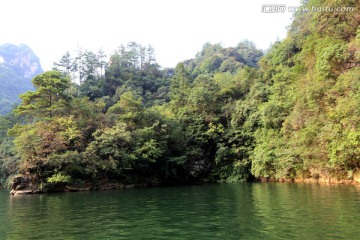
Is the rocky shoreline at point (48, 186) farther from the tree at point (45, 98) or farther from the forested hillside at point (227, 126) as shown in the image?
the tree at point (45, 98)

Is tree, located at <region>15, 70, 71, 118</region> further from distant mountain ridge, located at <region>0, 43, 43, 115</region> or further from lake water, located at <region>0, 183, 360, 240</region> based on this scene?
distant mountain ridge, located at <region>0, 43, 43, 115</region>

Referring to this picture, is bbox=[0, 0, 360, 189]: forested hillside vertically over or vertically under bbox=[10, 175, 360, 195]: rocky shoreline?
over

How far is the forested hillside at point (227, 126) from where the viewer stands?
24.4 meters

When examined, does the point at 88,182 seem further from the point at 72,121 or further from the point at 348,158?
the point at 348,158

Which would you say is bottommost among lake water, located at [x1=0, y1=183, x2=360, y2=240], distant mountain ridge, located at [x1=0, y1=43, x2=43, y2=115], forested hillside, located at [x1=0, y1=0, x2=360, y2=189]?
lake water, located at [x1=0, y1=183, x2=360, y2=240]

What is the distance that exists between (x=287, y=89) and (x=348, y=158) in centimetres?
1131

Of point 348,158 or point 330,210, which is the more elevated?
point 348,158

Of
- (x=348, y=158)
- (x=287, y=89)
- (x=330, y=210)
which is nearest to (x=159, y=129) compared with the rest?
(x=287, y=89)

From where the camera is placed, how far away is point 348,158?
23250mm

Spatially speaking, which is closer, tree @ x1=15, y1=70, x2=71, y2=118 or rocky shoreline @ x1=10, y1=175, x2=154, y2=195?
rocky shoreline @ x1=10, y1=175, x2=154, y2=195

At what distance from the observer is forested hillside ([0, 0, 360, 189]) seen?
24.4 meters

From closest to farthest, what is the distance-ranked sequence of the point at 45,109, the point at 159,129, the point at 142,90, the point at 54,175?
the point at 54,175, the point at 45,109, the point at 159,129, the point at 142,90

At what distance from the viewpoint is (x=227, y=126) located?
136 feet

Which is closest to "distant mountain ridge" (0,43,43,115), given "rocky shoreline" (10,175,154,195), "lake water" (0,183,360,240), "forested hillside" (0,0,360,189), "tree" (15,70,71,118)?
"forested hillside" (0,0,360,189)
